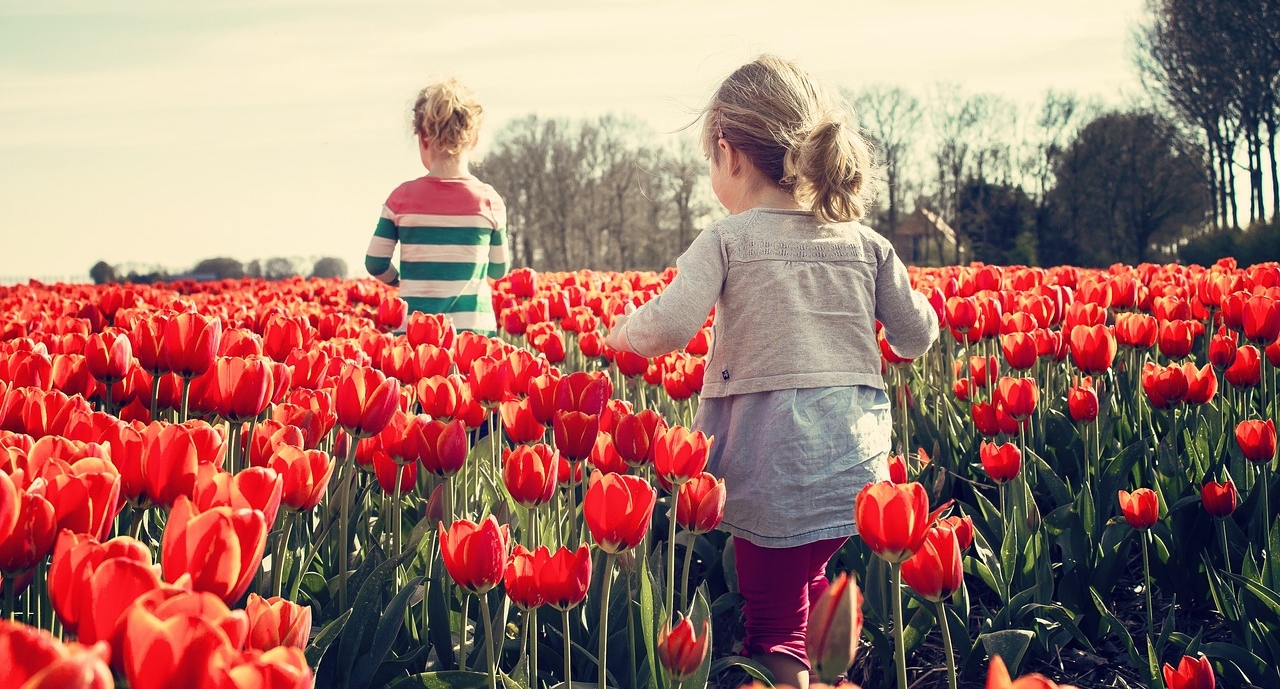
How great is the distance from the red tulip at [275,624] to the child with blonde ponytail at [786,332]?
1.62m

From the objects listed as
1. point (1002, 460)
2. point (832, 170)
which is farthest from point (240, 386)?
point (1002, 460)

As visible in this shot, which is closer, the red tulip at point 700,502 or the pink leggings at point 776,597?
the red tulip at point 700,502

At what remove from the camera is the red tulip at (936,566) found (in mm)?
1908

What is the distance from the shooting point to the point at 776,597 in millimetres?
2867

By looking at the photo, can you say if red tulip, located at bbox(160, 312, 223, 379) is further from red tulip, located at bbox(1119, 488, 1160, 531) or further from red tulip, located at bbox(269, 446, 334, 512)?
red tulip, located at bbox(1119, 488, 1160, 531)

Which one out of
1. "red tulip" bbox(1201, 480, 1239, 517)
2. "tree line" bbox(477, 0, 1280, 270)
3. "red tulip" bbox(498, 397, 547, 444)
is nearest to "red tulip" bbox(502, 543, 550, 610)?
"red tulip" bbox(498, 397, 547, 444)

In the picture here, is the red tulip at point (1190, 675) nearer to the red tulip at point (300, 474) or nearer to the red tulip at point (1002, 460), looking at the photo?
the red tulip at point (1002, 460)

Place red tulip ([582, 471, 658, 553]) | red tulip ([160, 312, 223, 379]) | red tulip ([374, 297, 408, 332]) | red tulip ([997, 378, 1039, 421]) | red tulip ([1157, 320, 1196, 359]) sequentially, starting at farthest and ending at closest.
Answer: red tulip ([374, 297, 408, 332]), red tulip ([1157, 320, 1196, 359]), red tulip ([997, 378, 1039, 421]), red tulip ([160, 312, 223, 379]), red tulip ([582, 471, 658, 553])

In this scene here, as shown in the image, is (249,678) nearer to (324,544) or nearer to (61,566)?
(61,566)

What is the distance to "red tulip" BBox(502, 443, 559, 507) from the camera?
224 centimetres

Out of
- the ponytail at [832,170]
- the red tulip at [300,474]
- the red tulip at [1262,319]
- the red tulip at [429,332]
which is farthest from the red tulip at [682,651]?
the red tulip at [1262,319]

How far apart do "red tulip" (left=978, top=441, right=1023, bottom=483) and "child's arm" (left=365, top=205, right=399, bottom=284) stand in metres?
3.42

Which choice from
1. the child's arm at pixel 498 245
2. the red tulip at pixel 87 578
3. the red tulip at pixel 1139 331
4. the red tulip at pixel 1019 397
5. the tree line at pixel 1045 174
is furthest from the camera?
the tree line at pixel 1045 174

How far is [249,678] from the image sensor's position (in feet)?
2.83
